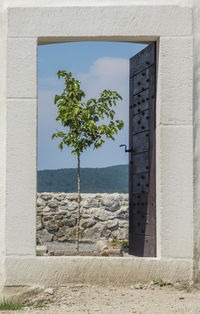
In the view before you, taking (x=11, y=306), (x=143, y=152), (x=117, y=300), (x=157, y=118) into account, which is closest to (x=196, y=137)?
(x=157, y=118)

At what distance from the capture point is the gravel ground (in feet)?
18.4

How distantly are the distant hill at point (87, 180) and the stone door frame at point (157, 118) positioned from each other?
29989mm

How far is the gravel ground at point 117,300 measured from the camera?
5.61m

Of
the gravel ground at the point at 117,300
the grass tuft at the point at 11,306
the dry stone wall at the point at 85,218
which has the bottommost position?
the grass tuft at the point at 11,306

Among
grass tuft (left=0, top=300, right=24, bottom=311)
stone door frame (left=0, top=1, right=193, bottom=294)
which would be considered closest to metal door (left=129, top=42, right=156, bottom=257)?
stone door frame (left=0, top=1, right=193, bottom=294)

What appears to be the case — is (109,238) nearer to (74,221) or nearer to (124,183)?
(74,221)

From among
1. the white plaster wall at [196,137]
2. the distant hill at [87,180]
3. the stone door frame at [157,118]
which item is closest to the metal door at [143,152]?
the stone door frame at [157,118]

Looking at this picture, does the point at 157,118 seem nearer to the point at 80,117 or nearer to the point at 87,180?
the point at 80,117

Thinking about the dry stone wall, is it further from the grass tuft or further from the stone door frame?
the grass tuft

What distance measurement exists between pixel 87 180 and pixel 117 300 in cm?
3382

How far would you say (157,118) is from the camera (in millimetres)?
6781

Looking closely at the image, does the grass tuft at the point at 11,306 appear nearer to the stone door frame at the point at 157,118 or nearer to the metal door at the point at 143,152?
the stone door frame at the point at 157,118

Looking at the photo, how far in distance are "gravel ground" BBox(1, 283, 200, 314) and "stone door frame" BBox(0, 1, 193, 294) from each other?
21cm

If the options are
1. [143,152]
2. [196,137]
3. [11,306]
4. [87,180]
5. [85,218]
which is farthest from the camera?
[87,180]
